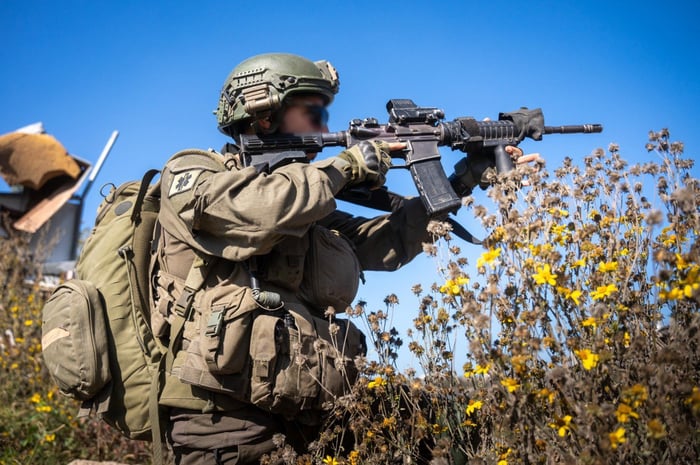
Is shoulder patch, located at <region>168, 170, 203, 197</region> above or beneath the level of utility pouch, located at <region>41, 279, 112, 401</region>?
above

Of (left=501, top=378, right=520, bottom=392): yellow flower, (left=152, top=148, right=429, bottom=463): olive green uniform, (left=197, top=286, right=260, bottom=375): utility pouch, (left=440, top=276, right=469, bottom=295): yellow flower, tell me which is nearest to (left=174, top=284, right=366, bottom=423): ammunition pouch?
(left=197, top=286, right=260, bottom=375): utility pouch

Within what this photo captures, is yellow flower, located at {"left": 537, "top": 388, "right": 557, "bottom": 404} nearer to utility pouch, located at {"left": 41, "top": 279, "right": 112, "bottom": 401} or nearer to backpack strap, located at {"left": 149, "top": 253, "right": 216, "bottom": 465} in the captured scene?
backpack strap, located at {"left": 149, "top": 253, "right": 216, "bottom": 465}

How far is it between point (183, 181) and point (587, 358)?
189cm

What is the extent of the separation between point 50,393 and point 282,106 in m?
4.16

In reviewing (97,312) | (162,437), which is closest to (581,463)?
(162,437)

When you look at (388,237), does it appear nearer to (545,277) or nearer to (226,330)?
(226,330)

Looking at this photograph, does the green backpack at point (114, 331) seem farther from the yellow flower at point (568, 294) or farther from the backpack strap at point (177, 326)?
the yellow flower at point (568, 294)

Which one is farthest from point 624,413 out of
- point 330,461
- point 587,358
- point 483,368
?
point 330,461

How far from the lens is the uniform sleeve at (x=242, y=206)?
9.39ft

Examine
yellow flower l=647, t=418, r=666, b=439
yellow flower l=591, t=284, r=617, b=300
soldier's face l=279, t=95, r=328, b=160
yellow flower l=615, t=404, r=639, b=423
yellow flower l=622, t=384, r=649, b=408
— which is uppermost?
soldier's face l=279, t=95, r=328, b=160

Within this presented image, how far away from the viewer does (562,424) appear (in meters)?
2.07

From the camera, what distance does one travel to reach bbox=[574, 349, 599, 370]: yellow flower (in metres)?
2.05

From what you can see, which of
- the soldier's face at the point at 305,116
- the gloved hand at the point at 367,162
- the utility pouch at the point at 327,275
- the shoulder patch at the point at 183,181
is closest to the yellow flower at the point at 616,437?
the utility pouch at the point at 327,275

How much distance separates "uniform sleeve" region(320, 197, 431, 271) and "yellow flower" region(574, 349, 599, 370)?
5.89 feet
